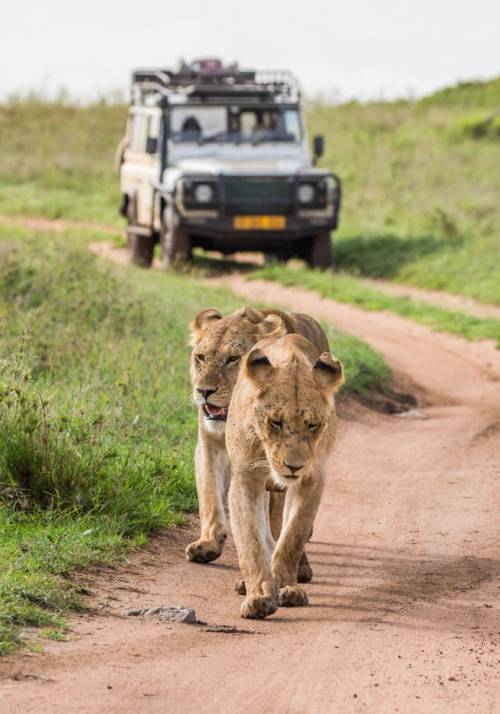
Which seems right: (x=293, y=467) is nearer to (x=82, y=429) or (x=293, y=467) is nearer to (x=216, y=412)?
(x=216, y=412)

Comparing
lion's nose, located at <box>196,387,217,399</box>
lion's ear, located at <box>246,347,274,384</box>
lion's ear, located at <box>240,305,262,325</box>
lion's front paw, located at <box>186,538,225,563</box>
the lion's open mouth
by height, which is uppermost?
lion's ear, located at <box>246,347,274,384</box>

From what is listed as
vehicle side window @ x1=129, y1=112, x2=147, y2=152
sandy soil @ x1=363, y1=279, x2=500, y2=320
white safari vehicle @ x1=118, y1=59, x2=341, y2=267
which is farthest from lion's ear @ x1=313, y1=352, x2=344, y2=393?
vehicle side window @ x1=129, y1=112, x2=147, y2=152

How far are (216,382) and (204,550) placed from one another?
0.88 metres

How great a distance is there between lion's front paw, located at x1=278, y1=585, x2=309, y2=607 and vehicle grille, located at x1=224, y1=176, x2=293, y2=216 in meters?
13.4

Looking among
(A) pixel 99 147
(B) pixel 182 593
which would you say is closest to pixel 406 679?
(B) pixel 182 593

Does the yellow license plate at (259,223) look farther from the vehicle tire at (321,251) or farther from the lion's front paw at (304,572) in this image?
the lion's front paw at (304,572)

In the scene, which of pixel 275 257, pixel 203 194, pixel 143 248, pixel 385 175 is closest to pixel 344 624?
pixel 203 194

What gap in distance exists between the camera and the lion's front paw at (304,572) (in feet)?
20.8

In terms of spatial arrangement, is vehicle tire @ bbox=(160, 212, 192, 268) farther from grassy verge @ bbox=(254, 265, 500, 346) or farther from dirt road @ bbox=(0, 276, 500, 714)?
dirt road @ bbox=(0, 276, 500, 714)

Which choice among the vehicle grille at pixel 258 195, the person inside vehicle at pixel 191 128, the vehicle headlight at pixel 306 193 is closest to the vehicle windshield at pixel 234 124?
the person inside vehicle at pixel 191 128

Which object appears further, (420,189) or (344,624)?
(420,189)

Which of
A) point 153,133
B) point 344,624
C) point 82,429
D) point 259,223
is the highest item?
point 153,133

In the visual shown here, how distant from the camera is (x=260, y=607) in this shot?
18.2 feet

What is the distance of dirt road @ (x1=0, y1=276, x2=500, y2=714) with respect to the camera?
4570 mm
